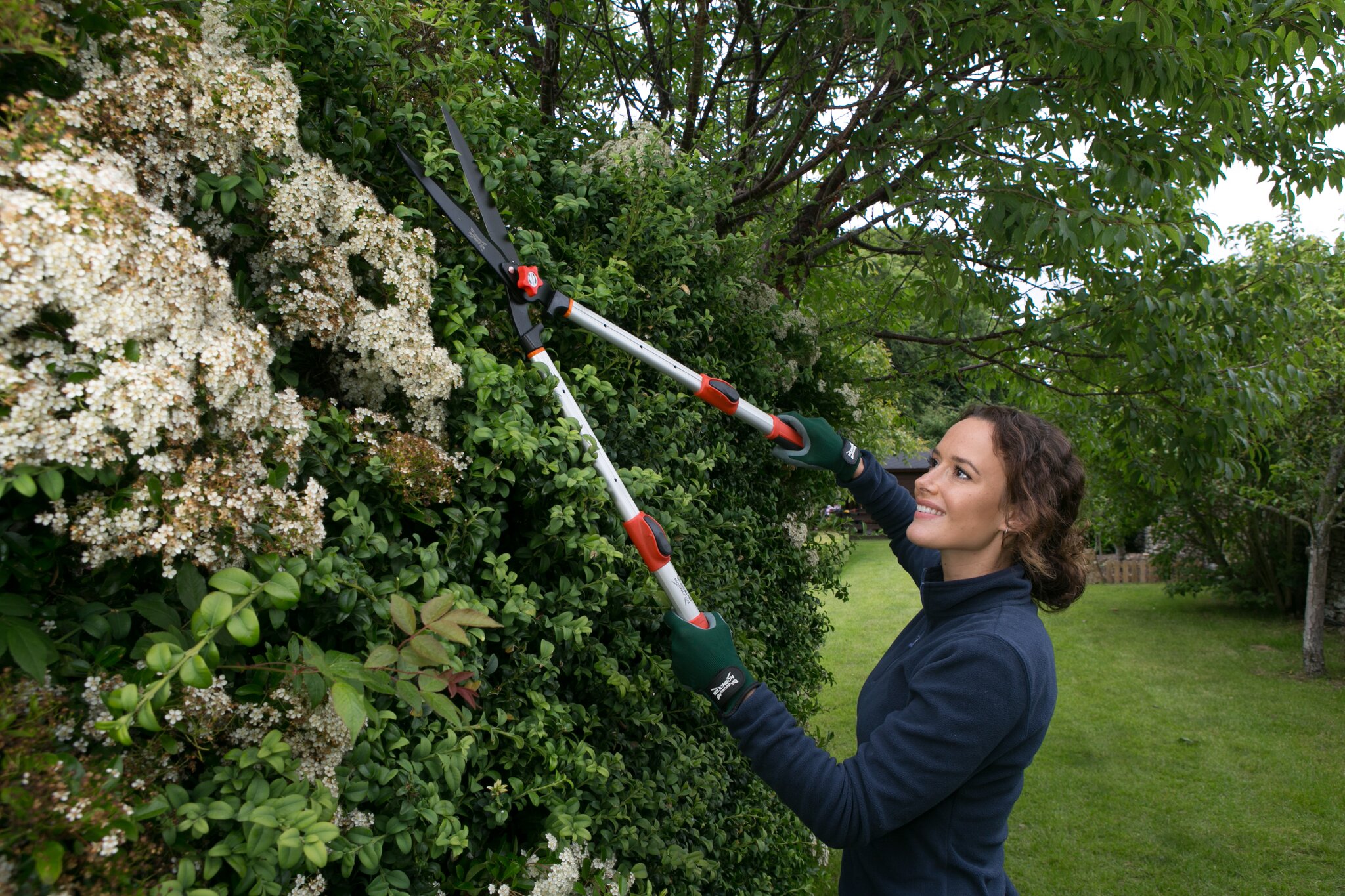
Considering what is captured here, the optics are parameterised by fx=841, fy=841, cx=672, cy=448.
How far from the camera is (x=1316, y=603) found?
1089 centimetres

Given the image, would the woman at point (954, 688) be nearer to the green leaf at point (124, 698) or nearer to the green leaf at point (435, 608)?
the green leaf at point (435, 608)

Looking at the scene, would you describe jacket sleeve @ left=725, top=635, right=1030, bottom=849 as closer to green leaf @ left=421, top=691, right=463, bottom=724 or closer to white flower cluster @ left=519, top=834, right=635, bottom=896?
white flower cluster @ left=519, top=834, right=635, bottom=896

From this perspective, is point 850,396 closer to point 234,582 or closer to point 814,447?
point 814,447

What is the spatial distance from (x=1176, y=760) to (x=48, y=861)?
9.63 metres

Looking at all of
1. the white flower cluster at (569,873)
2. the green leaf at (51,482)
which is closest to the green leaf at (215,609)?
the green leaf at (51,482)

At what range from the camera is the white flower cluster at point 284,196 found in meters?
1.49

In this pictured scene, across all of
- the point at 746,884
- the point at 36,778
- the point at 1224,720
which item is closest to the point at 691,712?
the point at 746,884

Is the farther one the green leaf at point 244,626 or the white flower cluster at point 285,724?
the white flower cluster at point 285,724

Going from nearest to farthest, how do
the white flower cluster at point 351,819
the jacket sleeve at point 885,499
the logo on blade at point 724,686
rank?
the white flower cluster at point 351,819, the logo on blade at point 724,686, the jacket sleeve at point 885,499

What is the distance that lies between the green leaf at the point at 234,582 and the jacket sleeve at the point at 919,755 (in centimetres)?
128

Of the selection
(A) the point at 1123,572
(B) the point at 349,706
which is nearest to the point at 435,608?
(B) the point at 349,706

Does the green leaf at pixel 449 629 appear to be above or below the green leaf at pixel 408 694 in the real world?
above

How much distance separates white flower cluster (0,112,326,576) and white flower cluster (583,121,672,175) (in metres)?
1.57

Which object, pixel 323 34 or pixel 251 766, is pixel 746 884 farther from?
pixel 323 34
